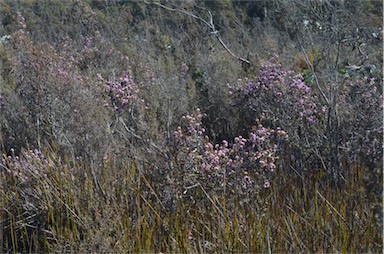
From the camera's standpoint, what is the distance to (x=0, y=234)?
3809 millimetres

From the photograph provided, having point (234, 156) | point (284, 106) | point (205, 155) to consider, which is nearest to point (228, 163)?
point (205, 155)

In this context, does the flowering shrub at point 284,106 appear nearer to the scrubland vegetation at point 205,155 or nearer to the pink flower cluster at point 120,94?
the scrubland vegetation at point 205,155

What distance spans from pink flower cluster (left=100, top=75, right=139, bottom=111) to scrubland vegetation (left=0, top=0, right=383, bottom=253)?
12 mm

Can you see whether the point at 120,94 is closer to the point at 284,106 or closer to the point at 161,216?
the point at 284,106

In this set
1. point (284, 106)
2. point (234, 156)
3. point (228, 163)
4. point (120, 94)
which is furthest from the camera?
point (120, 94)

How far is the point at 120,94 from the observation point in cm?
504

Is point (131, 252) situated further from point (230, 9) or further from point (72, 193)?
point (230, 9)

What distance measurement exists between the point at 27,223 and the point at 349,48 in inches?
114

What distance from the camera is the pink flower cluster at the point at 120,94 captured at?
4.95 metres

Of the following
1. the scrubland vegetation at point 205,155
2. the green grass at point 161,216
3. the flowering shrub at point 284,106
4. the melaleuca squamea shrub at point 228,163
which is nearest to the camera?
the green grass at point 161,216

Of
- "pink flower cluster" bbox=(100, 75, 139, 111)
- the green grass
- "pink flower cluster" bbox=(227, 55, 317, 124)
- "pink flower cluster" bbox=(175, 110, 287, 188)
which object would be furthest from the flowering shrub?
"pink flower cluster" bbox=(100, 75, 139, 111)

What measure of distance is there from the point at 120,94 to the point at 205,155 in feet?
4.96

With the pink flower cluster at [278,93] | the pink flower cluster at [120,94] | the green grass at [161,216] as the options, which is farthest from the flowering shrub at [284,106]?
the pink flower cluster at [120,94]

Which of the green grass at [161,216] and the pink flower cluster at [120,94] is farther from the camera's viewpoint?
the pink flower cluster at [120,94]
